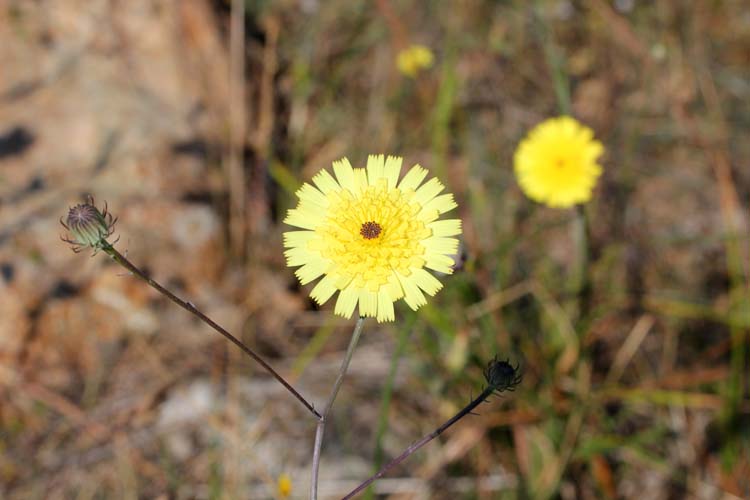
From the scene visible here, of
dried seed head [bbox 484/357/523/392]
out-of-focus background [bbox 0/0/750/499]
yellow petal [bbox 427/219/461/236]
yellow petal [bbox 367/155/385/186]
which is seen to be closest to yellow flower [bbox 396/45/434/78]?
out-of-focus background [bbox 0/0/750/499]

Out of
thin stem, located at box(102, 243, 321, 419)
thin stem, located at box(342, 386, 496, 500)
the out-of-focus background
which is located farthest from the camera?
the out-of-focus background

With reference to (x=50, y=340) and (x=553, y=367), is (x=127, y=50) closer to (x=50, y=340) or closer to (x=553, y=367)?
(x=50, y=340)

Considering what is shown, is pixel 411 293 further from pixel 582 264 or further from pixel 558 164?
pixel 558 164

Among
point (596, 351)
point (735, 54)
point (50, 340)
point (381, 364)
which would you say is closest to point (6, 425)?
point (50, 340)

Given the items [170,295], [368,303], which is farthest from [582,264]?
[170,295]

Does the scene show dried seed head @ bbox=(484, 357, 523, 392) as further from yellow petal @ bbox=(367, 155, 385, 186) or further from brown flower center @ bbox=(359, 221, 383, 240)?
yellow petal @ bbox=(367, 155, 385, 186)

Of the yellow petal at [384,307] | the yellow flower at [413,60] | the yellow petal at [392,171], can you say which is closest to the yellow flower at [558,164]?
the yellow flower at [413,60]

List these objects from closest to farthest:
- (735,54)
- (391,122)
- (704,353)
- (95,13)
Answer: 1. (704,353)
2. (95,13)
3. (391,122)
4. (735,54)
